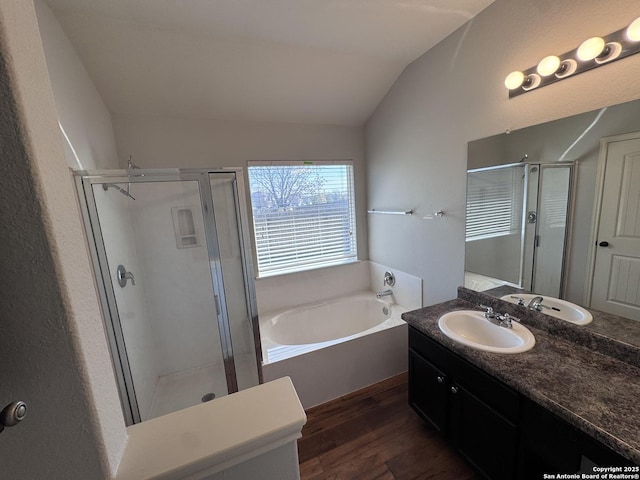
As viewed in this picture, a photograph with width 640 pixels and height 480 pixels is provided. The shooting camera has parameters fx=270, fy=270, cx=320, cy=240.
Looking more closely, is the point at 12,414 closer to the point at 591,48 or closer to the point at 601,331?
the point at 601,331

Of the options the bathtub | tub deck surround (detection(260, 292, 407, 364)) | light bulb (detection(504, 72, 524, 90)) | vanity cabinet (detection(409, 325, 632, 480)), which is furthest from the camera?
tub deck surround (detection(260, 292, 407, 364))

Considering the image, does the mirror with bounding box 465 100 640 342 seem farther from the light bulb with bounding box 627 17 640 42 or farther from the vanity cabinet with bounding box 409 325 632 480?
the vanity cabinet with bounding box 409 325 632 480

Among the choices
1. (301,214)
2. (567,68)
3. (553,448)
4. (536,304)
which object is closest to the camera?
(553,448)

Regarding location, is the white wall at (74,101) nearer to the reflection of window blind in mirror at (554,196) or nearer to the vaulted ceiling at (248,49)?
the vaulted ceiling at (248,49)

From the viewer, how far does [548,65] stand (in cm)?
135

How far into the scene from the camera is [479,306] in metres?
1.84

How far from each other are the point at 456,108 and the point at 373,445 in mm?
2339

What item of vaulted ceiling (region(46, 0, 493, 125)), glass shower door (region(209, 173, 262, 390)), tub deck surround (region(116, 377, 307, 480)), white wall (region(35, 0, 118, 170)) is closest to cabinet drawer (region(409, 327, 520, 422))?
tub deck surround (region(116, 377, 307, 480))

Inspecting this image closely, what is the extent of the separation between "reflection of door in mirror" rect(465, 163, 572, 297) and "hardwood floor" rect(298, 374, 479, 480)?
1053mm

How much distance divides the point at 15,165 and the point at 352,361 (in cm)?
219

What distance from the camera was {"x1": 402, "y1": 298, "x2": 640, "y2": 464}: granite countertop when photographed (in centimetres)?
87

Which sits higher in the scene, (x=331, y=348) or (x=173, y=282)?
(x=173, y=282)

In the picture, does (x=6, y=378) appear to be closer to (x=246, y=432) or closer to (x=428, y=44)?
(x=246, y=432)

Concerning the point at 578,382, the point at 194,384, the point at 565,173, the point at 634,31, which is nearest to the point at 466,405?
the point at 578,382
